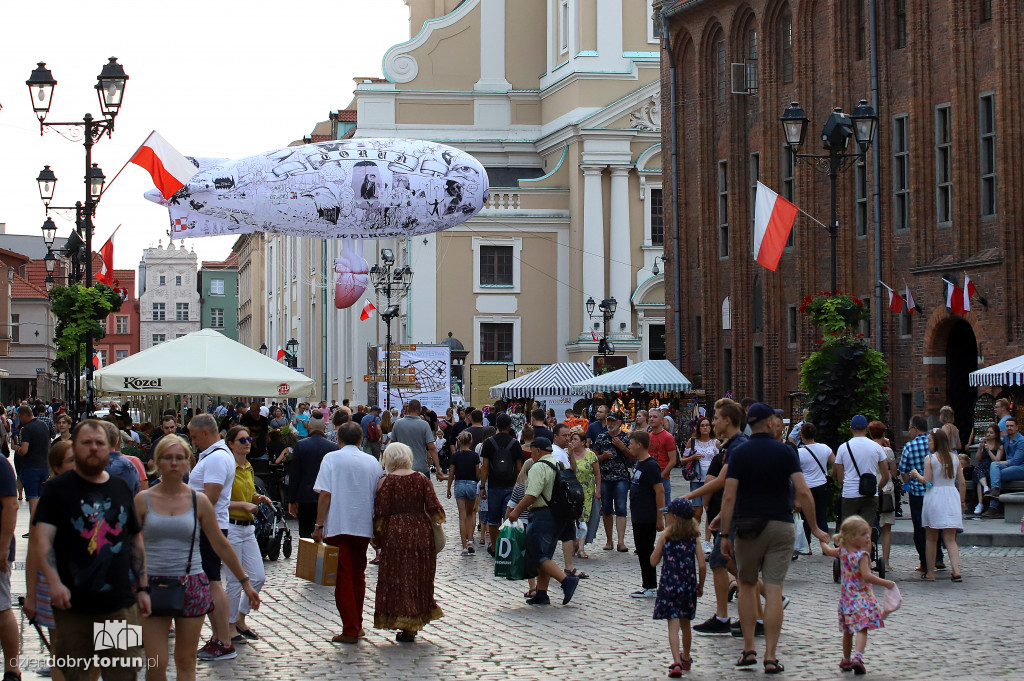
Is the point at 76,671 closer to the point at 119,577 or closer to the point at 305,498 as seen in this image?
the point at 119,577

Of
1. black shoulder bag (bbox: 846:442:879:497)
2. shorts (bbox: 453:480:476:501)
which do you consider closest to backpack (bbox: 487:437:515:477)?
shorts (bbox: 453:480:476:501)

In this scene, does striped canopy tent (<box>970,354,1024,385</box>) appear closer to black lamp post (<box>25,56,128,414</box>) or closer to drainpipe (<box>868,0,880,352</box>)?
drainpipe (<box>868,0,880,352</box>)

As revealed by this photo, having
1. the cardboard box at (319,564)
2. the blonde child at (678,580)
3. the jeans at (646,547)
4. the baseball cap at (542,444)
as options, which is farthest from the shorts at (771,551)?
the baseball cap at (542,444)

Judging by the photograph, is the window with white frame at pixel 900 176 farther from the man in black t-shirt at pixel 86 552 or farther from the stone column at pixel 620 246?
the man in black t-shirt at pixel 86 552

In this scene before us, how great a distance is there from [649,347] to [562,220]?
6.37 metres

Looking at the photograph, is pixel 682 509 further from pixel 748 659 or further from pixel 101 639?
pixel 101 639

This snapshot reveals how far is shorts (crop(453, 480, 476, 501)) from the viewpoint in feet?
65.3

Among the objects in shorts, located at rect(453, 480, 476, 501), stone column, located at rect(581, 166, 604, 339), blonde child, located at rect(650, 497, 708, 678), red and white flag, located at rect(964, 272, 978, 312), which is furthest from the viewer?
stone column, located at rect(581, 166, 604, 339)

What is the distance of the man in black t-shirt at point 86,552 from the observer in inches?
303

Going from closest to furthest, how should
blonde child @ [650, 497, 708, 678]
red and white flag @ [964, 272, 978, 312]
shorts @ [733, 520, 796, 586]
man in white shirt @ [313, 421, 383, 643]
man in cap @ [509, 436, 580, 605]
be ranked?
blonde child @ [650, 497, 708, 678]
shorts @ [733, 520, 796, 586]
man in white shirt @ [313, 421, 383, 643]
man in cap @ [509, 436, 580, 605]
red and white flag @ [964, 272, 978, 312]

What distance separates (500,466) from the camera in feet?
60.2

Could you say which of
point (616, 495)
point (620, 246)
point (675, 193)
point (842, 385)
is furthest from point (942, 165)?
point (620, 246)

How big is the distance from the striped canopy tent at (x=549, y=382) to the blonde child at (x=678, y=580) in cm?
2818

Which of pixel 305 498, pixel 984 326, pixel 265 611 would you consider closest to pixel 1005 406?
pixel 984 326
